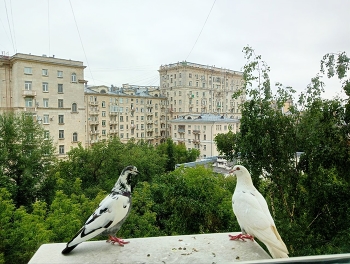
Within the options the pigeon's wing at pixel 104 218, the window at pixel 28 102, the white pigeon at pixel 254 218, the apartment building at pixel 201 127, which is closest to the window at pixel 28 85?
the window at pixel 28 102

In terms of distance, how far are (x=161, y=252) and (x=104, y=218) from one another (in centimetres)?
24

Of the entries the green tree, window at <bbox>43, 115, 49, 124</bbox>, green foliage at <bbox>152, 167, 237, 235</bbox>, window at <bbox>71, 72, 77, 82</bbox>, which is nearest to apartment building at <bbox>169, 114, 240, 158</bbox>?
green foliage at <bbox>152, 167, 237, 235</bbox>

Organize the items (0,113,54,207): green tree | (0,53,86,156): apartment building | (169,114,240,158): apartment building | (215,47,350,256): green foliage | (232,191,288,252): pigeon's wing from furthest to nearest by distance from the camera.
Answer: (169,114,240,158): apartment building → (0,53,86,156): apartment building → (0,113,54,207): green tree → (215,47,350,256): green foliage → (232,191,288,252): pigeon's wing

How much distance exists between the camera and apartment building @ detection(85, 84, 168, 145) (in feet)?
15.4

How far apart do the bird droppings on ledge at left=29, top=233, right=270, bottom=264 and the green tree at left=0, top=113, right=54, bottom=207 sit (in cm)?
287

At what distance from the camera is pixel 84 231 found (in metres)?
0.95

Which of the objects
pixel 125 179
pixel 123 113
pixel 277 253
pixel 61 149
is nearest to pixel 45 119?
pixel 61 149

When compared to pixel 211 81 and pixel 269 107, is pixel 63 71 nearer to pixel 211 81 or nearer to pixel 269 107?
pixel 211 81

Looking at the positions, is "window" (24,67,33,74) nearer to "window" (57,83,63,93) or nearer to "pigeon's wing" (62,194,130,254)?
"window" (57,83,63,93)

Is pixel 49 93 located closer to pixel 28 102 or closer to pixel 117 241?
pixel 28 102

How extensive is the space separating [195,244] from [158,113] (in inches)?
161

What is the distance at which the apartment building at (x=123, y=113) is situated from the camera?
469cm

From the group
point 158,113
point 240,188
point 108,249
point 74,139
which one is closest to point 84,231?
point 108,249

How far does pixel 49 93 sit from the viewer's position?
4.32 metres
